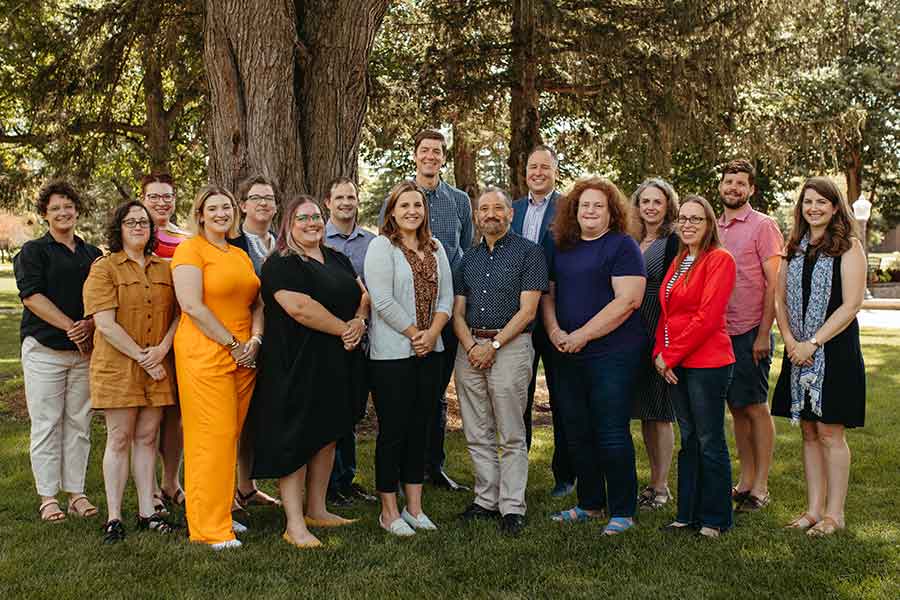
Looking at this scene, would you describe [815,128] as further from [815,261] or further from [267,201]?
[267,201]

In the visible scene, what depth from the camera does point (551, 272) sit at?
531 centimetres

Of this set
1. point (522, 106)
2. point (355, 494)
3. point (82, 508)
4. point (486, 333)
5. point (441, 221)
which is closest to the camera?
point (486, 333)

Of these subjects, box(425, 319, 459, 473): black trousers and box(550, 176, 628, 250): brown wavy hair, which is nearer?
box(550, 176, 628, 250): brown wavy hair

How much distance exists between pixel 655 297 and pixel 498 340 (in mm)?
1114

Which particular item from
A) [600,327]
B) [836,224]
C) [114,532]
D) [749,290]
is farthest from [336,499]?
[836,224]

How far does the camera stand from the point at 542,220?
590cm

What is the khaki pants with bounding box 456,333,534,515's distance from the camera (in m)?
5.12

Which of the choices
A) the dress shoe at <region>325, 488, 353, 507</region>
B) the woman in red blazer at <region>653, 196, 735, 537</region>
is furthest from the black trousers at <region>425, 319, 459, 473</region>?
the woman in red blazer at <region>653, 196, 735, 537</region>

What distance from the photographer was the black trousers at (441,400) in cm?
541

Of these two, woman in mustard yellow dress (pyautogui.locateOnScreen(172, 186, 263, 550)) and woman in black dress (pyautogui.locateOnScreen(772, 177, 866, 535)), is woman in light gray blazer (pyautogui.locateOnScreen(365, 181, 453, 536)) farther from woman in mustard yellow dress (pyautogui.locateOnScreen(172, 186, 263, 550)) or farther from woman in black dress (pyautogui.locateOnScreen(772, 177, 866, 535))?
woman in black dress (pyautogui.locateOnScreen(772, 177, 866, 535))

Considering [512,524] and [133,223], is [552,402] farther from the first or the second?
[133,223]

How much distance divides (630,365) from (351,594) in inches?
84.2

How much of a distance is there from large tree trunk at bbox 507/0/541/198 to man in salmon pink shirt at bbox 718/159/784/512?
6258 mm

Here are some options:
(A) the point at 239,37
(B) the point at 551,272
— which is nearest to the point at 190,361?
(B) the point at 551,272
